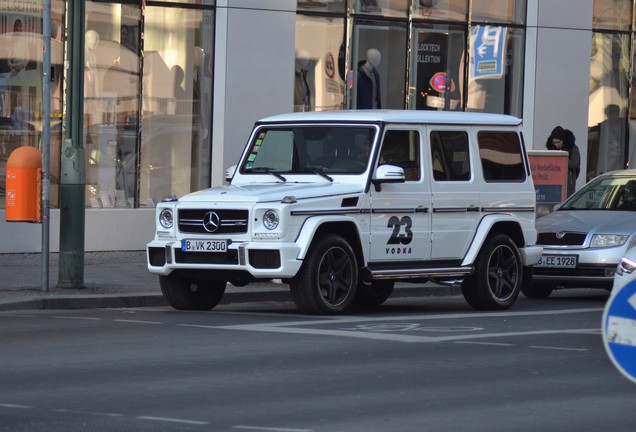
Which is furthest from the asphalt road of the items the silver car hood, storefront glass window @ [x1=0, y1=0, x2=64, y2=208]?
storefront glass window @ [x1=0, y1=0, x2=64, y2=208]

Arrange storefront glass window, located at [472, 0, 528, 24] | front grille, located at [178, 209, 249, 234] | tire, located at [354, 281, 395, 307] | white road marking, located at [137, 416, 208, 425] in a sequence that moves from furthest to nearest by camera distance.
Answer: storefront glass window, located at [472, 0, 528, 24] → tire, located at [354, 281, 395, 307] → front grille, located at [178, 209, 249, 234] → white road marking, located at [137, 416, 208, 425]

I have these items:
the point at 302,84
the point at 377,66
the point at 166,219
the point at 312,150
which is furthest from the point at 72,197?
the point at 377,66

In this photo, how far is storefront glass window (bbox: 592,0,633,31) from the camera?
26.2 m

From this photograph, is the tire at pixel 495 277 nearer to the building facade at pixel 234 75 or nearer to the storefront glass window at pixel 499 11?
the building facade at pixel 234 75

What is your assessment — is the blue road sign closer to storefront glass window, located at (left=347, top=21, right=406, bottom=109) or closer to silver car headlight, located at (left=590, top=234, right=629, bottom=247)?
silver car headlight, located at (left=590, top=234, right=629, bottom=247)

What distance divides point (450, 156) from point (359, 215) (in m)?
1.66

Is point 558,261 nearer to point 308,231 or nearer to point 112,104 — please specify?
point 308,231

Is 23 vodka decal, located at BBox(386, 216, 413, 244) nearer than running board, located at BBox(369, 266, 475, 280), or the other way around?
running board, located at BBox(369, 266, 475, 280)

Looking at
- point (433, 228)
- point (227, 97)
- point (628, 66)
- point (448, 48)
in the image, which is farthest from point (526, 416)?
point (628, 66)

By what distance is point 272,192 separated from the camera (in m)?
13.8

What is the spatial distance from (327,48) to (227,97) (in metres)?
2.23

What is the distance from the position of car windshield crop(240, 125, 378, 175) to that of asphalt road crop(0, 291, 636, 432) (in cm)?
151

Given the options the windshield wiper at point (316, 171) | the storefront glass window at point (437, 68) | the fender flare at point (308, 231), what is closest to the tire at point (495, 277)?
the windshield wiper at point (316, 171)

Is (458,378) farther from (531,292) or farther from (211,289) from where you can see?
(531,292)
